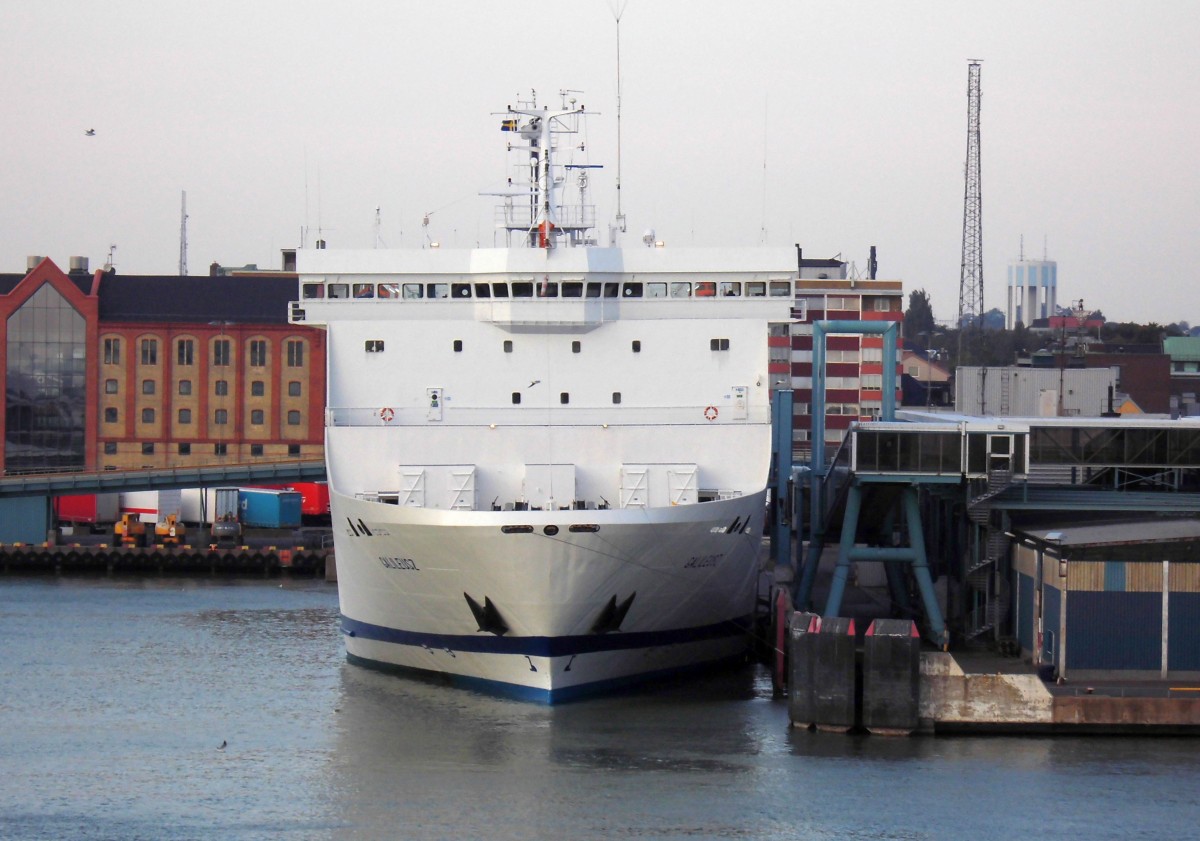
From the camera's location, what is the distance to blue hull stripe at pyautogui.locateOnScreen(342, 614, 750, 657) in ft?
99.7

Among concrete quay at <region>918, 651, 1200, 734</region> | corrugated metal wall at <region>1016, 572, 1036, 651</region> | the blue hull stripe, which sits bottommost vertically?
concrete quay at <region>918, 651, 1200, 734</region>

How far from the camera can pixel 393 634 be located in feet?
110

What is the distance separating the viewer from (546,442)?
107ft

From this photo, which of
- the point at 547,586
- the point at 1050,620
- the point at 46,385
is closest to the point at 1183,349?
the point at 46,385

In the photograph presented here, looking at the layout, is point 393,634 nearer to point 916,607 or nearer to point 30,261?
point 916,607

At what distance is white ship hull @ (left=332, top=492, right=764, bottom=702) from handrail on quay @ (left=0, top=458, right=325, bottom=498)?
28.4 meters

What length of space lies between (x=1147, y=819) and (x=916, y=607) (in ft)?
45.7

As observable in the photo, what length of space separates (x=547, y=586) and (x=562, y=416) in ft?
18.1

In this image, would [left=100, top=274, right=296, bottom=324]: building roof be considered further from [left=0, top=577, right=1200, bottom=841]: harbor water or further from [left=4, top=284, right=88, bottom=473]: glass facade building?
[left=0, top=577, right=1200, bottom=841]: harbor water

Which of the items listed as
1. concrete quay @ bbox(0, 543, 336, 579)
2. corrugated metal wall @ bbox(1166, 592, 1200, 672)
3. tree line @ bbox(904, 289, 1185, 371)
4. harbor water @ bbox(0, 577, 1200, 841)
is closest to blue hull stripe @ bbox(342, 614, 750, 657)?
harbor water @ bbox(0, 577, 1200, 841)

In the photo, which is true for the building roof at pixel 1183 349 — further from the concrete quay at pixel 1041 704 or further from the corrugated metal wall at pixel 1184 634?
the concrete quay at pixel 1041 704

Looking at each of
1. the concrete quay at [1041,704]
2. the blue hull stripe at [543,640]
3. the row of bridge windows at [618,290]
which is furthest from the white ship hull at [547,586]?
Result: the concrete quay at [1041,704]

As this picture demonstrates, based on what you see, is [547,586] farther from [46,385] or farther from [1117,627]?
[46,385]

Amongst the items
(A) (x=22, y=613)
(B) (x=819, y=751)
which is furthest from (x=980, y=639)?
(A) (x=22, y=613)
